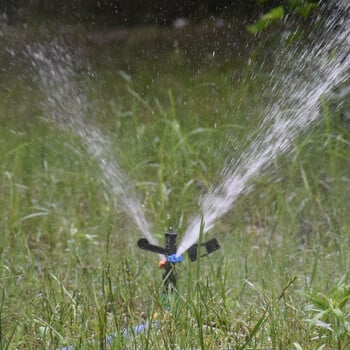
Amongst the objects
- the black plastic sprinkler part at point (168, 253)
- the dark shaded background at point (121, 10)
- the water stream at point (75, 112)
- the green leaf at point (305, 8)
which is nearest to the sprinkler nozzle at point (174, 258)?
the black plastic sprinkler part at point (168, 253)

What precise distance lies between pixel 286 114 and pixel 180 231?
2.58 feet

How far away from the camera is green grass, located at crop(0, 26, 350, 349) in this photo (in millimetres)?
1863

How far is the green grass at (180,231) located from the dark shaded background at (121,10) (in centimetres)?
144

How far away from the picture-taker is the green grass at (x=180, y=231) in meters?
1.86

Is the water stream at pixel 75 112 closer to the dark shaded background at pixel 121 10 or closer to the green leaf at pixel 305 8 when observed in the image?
the dark shaded background at pixel 121 10

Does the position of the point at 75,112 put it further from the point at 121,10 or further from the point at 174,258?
the point at 121,10

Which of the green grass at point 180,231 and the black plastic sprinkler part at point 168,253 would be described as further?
the black plastic sprinkler part at point 168,253

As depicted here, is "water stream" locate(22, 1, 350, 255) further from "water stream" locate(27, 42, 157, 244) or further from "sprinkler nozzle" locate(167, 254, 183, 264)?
"sprinkler nozzle" locate(167, 254, 183, 264)

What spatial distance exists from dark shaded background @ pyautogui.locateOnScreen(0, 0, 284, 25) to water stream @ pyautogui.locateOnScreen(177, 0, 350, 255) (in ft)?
6.59

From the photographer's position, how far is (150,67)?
6227mm

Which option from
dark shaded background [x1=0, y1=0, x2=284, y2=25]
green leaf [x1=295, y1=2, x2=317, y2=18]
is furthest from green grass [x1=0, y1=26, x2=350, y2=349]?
dark shaded background [x1=0, y1=0, x2=284, y2=25]

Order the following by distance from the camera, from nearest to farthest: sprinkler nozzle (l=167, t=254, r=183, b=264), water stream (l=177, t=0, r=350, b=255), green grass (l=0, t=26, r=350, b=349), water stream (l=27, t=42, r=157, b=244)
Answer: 1. green grass (l=0, t=26, r=350, b=349)
2. sprinkler nozzle (l=167, t=254, r=183, b=264)
3. water stream (l=177, t=0, r=350, b=255)
4. water stream (l=27, t=42, r=157, b=244)

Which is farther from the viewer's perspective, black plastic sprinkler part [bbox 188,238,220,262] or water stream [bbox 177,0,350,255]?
water stream [bbox 177,0,350,255]

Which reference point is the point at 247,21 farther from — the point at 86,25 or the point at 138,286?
the point at 138,286
